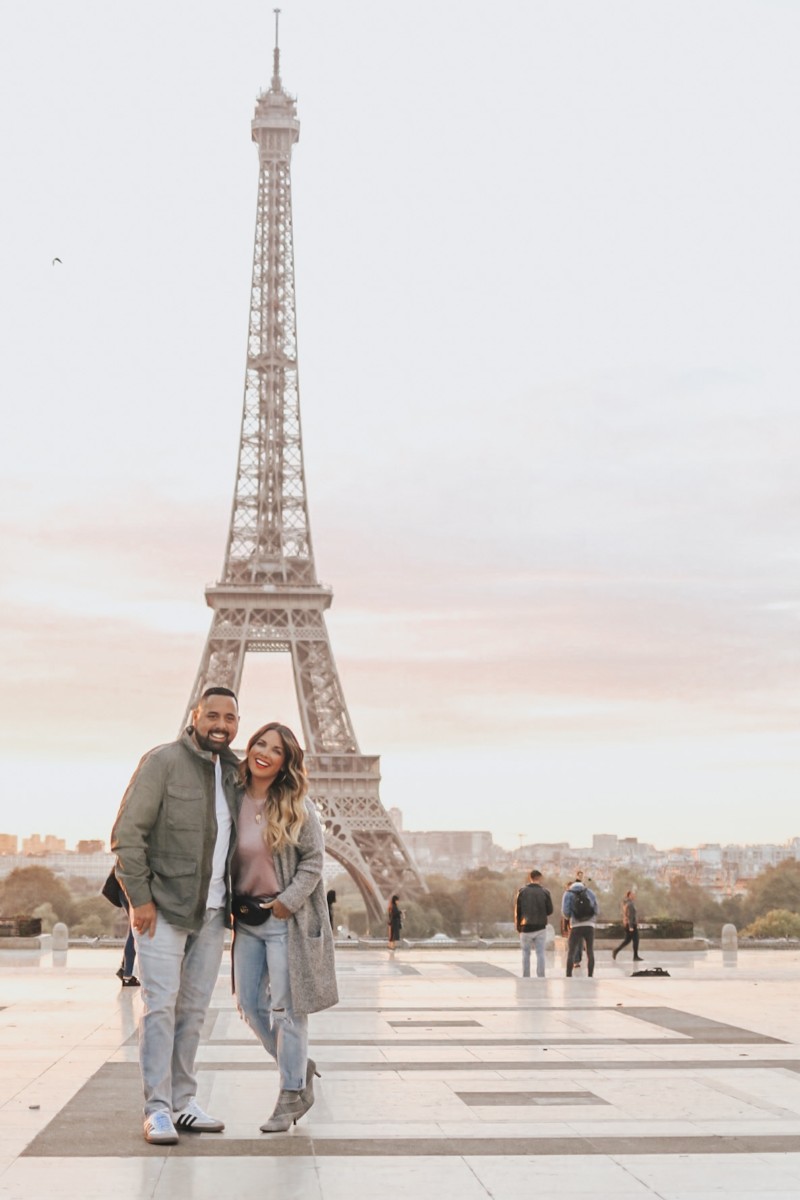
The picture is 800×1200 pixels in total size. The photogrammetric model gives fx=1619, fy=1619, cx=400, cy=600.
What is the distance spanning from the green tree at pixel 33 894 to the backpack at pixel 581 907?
68.9 meters

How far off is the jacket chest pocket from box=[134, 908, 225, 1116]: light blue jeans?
459 millimetres

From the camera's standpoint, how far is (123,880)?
789 cm

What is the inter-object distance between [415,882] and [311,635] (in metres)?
10.7

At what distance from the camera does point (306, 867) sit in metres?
8.23

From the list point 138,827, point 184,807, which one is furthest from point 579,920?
point 138,827

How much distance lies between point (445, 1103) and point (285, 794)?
2.17 meters

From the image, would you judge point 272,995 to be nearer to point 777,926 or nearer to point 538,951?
point 538,951

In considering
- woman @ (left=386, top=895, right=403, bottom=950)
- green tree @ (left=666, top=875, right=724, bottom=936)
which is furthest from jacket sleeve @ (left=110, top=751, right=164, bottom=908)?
green tree @ (left=666, top=875, right=724, bottom=936)

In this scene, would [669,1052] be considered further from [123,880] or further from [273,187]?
[273,187]

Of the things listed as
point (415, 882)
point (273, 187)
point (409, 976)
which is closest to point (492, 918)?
point (415, 882)

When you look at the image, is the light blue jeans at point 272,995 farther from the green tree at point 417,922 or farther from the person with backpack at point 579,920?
the green tree at point 417,922

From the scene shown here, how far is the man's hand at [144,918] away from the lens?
7902 mm

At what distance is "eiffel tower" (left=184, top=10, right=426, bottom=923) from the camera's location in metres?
62.1

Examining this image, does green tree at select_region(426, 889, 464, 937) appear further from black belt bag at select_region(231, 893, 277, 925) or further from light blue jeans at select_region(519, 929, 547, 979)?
black belt bag at select_region(231, 893, 277, 925)
